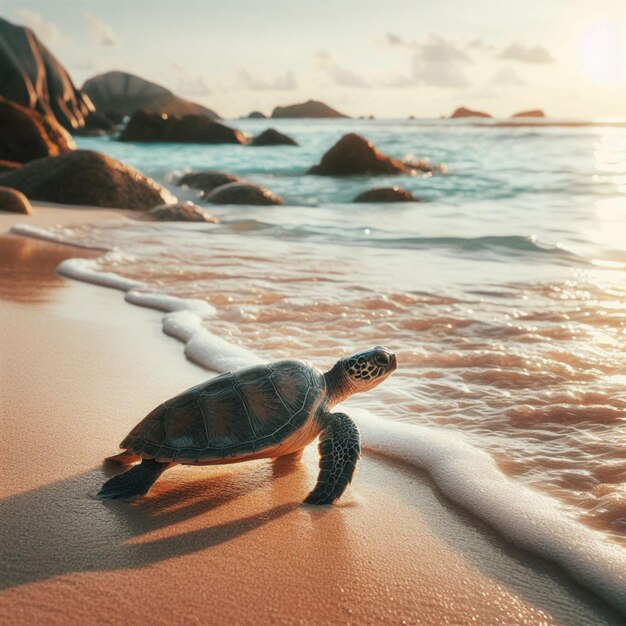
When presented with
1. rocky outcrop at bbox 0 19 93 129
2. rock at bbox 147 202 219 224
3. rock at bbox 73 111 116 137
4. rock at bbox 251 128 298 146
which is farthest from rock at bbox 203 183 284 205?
rock at bbox 73 111 116 137

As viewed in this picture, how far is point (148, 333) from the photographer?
18.0 ft

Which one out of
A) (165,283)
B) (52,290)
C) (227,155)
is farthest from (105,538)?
(227,155)

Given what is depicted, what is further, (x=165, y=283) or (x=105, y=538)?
(x=165, y=283)

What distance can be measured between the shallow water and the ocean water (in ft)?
0.05

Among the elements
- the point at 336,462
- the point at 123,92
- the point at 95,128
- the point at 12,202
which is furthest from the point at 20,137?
the point at 123,92

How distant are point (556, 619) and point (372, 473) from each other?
3.89 feet

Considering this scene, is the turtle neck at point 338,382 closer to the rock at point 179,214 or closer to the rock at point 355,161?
the rock at point 179,214

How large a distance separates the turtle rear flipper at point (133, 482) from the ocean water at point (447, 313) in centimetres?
114

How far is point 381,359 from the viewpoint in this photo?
11.7 ft

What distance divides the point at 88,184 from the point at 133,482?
474 inches

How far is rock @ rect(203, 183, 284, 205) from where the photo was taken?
54.2 feet

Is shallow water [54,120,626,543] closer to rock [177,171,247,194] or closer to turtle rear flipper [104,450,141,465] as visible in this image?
turtle rear flipper [104,450,141,465]

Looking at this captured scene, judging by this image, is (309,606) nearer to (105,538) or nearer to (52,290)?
(105,538)

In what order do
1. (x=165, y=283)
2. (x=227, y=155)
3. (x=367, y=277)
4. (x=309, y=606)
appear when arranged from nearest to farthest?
1. (x=309, y=606)
2. (x=165, y=283)
3. (x=367, y=277)
4. (x=227, y=155)
